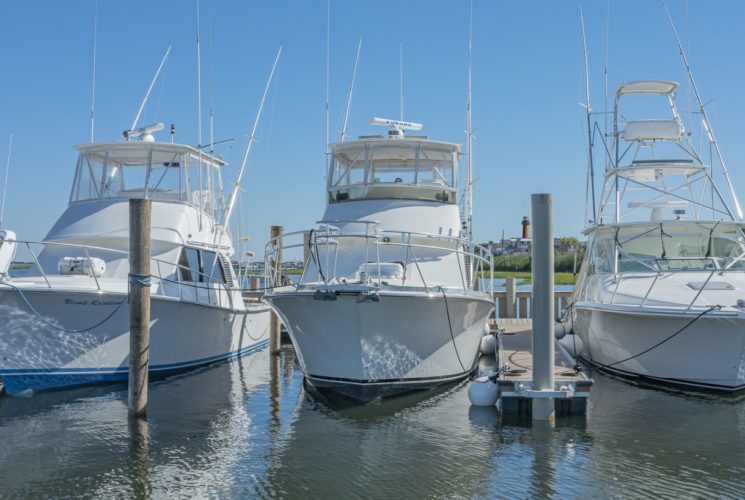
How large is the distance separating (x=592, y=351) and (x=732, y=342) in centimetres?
331

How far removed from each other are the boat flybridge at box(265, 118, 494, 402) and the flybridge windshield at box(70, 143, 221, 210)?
322cm

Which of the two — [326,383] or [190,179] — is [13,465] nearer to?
[326,383]

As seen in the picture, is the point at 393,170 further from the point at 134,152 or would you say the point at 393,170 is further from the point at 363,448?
the point at 363,448

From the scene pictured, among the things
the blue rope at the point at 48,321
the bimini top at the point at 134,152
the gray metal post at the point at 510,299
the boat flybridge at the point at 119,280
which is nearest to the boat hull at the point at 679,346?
the boat flybridge at the point at 119,280

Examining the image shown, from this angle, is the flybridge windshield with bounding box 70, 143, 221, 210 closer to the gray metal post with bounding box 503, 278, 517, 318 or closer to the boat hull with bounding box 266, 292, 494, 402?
the boat hull with bounding box 266, 292, 494, 402

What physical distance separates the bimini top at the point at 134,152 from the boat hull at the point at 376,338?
16.8ft

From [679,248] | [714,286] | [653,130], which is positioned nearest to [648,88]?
[653,130]

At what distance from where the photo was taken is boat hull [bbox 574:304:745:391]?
10867 millimetres

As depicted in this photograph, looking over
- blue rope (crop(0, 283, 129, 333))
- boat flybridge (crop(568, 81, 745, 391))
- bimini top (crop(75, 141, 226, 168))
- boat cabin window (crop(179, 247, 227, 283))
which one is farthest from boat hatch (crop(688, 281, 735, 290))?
bimini top (crop(75, 141, 226, 168))

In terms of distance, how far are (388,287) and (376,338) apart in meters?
0.79

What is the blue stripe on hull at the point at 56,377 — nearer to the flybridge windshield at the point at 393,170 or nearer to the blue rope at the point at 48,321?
the blue rope at the point at 48,321

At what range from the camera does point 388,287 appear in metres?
10.9

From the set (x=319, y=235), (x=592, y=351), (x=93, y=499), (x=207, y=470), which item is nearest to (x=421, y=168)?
(x=319, y=235)

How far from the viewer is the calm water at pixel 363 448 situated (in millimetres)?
7391
